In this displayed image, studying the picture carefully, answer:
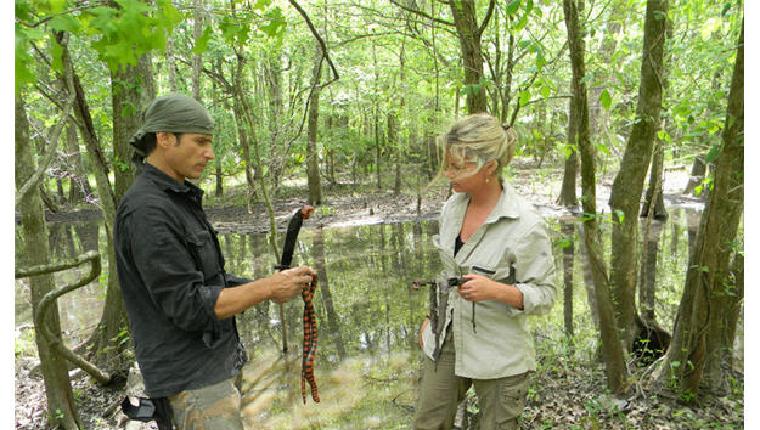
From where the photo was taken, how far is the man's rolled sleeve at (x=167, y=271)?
7.00 ft

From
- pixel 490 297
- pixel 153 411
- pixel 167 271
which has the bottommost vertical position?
pixel 153 411

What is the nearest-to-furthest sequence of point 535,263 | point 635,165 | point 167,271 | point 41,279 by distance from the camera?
1. point 167,271
2. point 535,263
3. point 635,165
4. point 41,279

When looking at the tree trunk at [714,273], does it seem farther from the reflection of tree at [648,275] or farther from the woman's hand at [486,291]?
the woman's hand at [486,291]

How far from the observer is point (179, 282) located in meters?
2.15

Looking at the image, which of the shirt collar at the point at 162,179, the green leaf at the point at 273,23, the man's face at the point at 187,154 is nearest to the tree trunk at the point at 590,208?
the green leaf at the point at 273,23

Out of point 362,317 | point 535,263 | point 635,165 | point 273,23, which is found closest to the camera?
point 535,263

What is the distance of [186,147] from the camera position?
95.6 inches

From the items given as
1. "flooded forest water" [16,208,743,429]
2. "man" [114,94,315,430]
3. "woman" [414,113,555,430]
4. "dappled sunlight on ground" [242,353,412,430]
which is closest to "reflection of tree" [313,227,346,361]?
Result: "flooded forest water" [16,208,743,429]

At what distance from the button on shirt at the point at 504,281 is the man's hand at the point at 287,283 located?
669mm

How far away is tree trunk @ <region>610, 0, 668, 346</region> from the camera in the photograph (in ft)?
15.4

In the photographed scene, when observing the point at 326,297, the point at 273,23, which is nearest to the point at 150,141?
the point at 273,23

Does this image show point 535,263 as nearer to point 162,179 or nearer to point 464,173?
point 464,173

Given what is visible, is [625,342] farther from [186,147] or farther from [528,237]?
[186,147]

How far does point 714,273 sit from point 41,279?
233 inches
